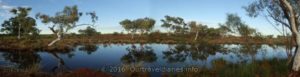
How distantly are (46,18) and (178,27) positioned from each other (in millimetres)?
44848

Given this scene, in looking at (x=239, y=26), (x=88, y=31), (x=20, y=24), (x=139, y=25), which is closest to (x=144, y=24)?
(x=139, y=25)

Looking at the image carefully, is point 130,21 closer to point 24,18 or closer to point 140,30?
point 140,30

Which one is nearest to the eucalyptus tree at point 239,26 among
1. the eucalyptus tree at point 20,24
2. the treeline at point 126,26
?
the treeline at point 126,26

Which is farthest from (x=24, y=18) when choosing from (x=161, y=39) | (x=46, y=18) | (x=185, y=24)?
(x=185, y=24)

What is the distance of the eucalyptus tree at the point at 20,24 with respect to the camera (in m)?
71.4

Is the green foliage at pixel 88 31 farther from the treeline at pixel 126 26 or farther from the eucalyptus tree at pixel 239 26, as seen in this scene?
the eucalyptus tree at pixel 239 26

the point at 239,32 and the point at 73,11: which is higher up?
the point at 73,11

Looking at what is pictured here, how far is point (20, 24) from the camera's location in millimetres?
71500

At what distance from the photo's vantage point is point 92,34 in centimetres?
11162

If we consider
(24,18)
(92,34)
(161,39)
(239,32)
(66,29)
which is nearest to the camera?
(239,32)

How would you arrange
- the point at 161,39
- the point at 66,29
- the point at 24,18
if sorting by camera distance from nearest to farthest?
the point at 66,29
the point at 24,18
the point at 161,39

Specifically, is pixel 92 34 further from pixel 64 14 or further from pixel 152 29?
pixel 64 14

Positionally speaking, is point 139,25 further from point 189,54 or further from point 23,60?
point 23,60

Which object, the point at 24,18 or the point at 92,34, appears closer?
the point at 24,18
